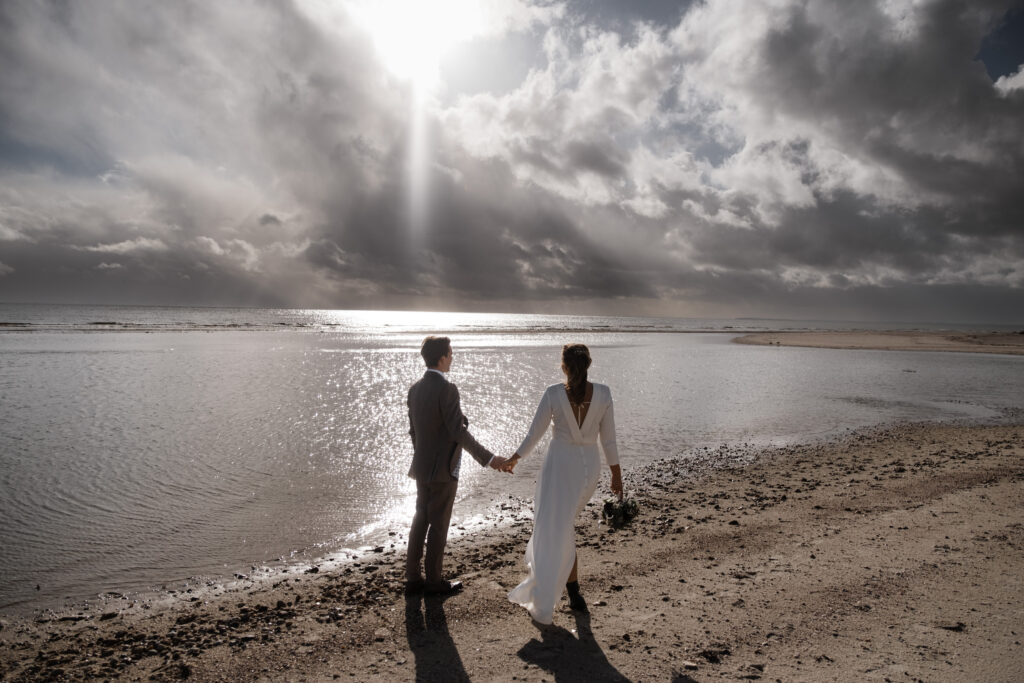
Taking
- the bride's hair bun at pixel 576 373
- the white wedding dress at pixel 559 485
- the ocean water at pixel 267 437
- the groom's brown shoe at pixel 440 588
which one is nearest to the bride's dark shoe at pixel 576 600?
the white wedding dress at pixel 559 485

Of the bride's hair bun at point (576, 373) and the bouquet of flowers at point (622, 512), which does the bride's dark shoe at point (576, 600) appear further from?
the bride's hair bun at point (576, 373)

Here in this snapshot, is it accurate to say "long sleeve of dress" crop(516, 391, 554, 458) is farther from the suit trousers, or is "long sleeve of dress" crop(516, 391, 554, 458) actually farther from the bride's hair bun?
the suit trousers

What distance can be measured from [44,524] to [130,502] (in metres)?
1.16

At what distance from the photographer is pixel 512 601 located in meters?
5.53

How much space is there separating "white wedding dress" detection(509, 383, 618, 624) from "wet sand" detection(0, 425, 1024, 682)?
446mm

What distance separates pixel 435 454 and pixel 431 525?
814 millimetres

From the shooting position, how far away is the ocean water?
7.36 meters

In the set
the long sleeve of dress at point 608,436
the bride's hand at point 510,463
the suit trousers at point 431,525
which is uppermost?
the long sleeve of dress at point 608,436

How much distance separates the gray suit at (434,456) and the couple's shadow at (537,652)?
61 cm

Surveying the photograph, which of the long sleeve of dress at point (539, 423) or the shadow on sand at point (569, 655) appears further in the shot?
the long sleeve of dress at point (539, 423)

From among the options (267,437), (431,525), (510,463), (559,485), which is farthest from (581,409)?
(267,437)

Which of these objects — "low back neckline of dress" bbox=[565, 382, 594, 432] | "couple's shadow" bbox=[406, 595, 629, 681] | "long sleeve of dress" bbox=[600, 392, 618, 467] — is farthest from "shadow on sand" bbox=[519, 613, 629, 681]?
"low back neckline of dress" bbox=[565, 382, 594, 432]

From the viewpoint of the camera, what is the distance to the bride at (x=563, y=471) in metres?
5.28

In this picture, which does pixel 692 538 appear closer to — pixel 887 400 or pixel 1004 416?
pixel 1004 416
